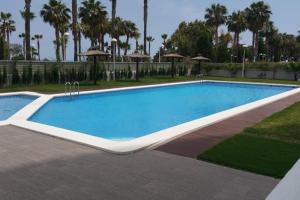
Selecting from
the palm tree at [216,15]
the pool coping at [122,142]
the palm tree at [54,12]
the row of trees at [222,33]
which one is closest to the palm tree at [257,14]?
the row of trees at [222,33]

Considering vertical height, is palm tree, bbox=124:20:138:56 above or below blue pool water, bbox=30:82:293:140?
above

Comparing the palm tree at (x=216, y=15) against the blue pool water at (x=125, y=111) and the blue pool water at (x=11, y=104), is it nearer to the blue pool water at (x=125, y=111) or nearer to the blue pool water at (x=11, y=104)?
the blue pool water at (x=125, y=111)

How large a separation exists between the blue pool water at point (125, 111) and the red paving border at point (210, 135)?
2.39 meters

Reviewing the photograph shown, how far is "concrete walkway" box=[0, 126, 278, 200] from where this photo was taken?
14.4 ft

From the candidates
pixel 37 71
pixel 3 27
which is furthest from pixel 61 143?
pixel 3 27

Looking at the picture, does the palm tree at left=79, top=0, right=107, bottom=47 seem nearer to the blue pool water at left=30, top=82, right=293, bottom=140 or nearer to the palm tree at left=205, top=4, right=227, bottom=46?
the blue pool water at left=30, top=82, right=293, bottom=140

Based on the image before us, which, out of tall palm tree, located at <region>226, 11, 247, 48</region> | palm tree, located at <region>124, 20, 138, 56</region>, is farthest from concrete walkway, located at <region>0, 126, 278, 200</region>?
palm tree, located at <region>124, 20, 138, 56</region>

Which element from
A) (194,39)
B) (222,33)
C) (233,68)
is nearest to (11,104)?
(233,68)

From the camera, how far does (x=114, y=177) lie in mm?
5000

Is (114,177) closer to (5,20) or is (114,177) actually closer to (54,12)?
(54,12)

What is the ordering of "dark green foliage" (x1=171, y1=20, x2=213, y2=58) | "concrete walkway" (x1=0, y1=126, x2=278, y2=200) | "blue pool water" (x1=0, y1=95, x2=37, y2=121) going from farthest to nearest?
"dark green foliage" (x1=171, y1=20, x2=213, y2=58) → "blue pool water" (x1=0, y1=95, x2=37, y2=121) → "concrete walkway" (x1=0, y1=126, x2=278, y2=200)

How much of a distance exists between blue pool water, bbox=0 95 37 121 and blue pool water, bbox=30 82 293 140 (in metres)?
1.01

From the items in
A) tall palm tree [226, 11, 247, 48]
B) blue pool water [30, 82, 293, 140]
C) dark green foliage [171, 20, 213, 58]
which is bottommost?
blue pool water [30, 82, 293, 140]

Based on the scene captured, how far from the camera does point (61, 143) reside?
701 centimetres
